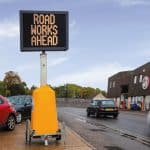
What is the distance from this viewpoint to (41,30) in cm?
1631

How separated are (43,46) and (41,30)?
0.50 metres

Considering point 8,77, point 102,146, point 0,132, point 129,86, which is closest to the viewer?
point 102,146

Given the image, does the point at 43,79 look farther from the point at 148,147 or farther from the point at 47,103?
the point at 148,147

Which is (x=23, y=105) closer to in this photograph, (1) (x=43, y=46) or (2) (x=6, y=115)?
(2) (x=6, y=115)

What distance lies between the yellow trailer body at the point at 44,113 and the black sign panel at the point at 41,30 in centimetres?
151

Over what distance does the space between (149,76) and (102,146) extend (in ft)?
217

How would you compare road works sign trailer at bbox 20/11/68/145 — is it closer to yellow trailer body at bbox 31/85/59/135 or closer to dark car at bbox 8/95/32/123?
yellow trailer body at bbox 31/85/59/135

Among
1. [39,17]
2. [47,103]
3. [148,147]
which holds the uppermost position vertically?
[39,17]

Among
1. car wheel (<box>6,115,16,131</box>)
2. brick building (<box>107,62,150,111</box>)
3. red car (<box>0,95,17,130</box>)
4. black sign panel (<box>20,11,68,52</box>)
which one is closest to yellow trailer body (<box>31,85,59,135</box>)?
black sign panel (<box>20,11,68,52</box>)

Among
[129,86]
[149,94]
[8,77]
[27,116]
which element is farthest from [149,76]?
[27,116]

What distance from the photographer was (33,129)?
15.6m

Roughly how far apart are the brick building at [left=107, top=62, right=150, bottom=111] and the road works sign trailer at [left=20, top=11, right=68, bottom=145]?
55542 mm

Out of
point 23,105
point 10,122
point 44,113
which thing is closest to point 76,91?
point 23,105

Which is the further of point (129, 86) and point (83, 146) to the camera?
point (129, 86)
